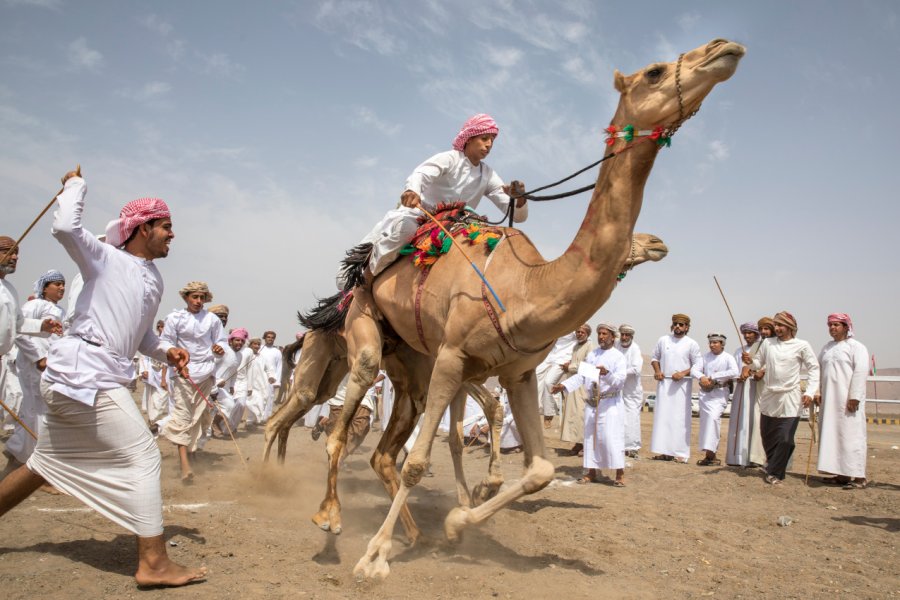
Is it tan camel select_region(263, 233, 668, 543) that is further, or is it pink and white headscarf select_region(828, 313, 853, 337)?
pink and white headscarf select_region(828, 313, 853, 337)

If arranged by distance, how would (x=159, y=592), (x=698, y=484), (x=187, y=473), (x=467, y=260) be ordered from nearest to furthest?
(x=159, y=592), (x=467, y=260), (x=187, y=473), (x=698, y=484)

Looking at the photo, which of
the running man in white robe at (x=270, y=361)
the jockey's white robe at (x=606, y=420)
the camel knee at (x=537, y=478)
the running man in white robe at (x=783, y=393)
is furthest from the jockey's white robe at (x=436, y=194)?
the running man in white robe at (x=270, y=361)

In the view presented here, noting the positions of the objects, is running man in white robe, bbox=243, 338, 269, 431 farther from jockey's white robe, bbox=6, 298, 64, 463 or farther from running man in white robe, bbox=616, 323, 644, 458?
running man in white robe, bbox=616, 323, 644, 458

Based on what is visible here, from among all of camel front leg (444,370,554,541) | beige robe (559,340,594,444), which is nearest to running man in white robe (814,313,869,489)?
beige robe (559,340,594,444)

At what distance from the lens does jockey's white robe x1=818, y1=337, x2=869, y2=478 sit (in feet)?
31.4

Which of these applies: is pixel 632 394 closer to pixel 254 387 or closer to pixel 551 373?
pixel 551 373

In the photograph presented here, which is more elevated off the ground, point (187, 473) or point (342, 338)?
point (342, 338)

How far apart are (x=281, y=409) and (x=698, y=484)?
19.3 ft

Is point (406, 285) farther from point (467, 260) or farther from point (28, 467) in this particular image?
point (28, 467)

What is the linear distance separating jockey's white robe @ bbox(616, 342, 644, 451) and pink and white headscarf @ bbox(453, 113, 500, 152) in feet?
25.1

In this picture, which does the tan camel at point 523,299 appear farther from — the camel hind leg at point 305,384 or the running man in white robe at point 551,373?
the running man in white robe at point 551,373

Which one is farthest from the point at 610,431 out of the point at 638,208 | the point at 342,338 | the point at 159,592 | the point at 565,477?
the point at 159,592

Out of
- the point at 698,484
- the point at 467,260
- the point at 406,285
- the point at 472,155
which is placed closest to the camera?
the point at 467,260

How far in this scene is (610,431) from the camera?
9633 millimetres
